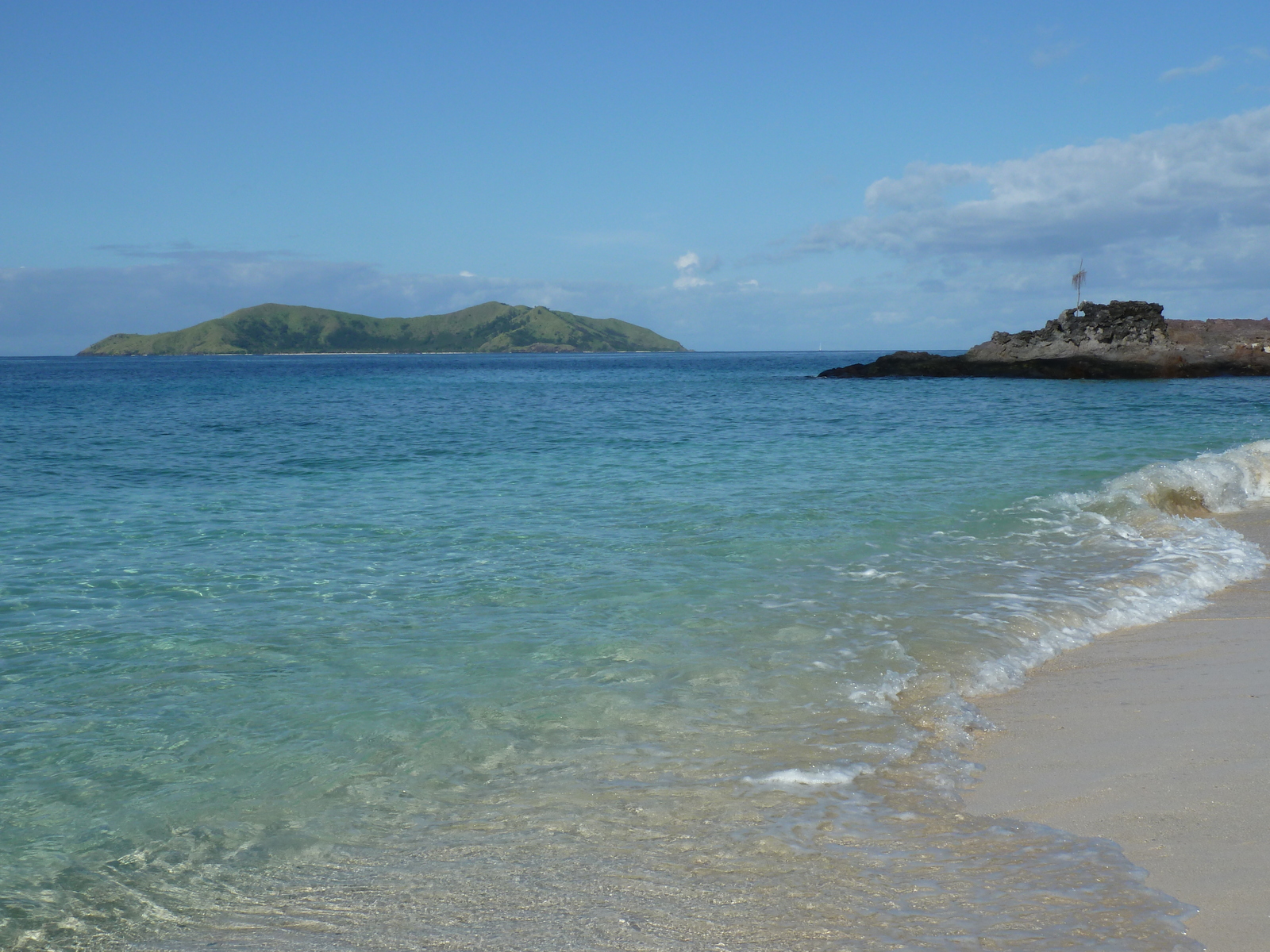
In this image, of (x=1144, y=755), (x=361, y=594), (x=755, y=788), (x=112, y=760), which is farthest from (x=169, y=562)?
(x=1144, y=755)

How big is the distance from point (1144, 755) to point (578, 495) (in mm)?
10479

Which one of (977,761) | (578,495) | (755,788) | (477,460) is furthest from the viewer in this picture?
(477,460)

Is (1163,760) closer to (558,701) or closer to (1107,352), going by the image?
(558,701)

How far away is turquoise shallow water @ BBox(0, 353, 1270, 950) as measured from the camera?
357 centimetres

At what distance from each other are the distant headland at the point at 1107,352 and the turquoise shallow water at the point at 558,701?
4562 cm

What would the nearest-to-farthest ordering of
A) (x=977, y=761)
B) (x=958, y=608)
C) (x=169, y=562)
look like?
(x=977, y=761) < (x=958, y=608) < (x=169, y=562)

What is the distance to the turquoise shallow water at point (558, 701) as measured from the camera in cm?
357

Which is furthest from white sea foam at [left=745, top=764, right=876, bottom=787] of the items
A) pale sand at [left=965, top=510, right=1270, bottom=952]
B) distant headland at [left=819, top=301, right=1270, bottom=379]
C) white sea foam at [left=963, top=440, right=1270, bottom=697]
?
distant headland at [left=819, top=301, right=1270, bottom=379]

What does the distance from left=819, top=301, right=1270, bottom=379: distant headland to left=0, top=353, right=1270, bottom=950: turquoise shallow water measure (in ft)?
150

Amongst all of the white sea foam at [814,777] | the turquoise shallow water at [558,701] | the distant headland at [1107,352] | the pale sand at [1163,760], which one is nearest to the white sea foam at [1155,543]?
the turquoise shallow water at [558,701]

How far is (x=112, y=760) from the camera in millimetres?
5086

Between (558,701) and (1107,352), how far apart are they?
60.5 meters

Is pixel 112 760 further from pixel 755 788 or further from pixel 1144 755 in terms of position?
pixel 1144 755

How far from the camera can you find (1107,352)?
187 ft
